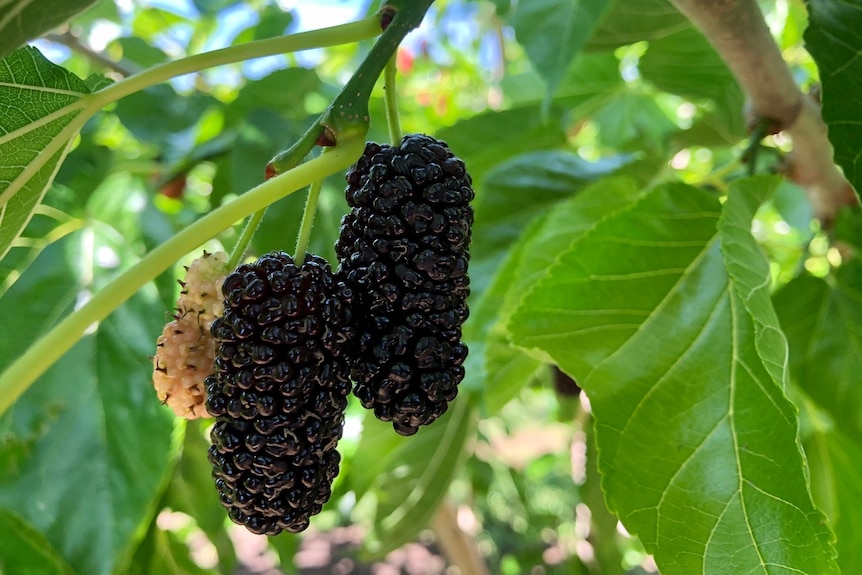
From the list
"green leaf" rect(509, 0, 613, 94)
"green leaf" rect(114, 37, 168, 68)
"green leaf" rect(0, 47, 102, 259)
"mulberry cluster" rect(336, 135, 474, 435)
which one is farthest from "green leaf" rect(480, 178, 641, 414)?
"green leaf" rect(114, 37, 168, 68)

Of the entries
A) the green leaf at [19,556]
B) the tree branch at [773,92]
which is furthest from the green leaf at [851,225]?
the green leaf at [19,556]

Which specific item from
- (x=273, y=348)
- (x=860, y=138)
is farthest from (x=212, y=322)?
(x=860, y=138)

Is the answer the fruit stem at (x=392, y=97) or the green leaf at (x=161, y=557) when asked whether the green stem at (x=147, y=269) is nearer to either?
the fruit stem at (x=392, y=97)

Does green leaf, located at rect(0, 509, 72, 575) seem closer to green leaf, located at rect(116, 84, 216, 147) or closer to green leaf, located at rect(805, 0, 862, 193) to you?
green leaf, located at rect(116, 84, 216, 147)

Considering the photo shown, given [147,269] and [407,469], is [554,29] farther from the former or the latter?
[407,469]

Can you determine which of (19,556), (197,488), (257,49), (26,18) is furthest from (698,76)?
(19,556)
